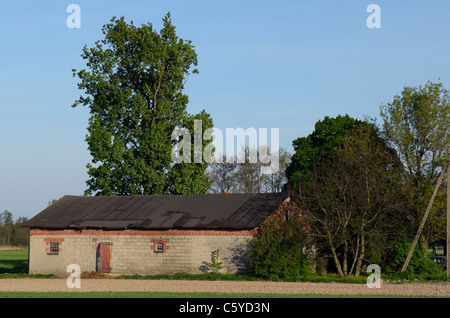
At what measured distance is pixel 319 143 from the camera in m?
54.0

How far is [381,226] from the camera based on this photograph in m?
39.5

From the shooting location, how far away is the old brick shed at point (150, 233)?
133 ft

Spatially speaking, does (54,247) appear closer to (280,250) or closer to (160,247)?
(160,247)

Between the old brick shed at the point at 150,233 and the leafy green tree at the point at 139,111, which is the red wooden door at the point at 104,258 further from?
the leafy green tree at the point at 139,111

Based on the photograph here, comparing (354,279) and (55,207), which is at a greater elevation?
(55,207)

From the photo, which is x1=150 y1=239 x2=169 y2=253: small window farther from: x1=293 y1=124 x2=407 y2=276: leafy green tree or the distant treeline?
the distant treeline

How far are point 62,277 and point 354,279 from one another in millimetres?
19790

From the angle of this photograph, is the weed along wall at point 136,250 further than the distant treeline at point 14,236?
No

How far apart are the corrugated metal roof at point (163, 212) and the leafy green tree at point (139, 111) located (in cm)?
774

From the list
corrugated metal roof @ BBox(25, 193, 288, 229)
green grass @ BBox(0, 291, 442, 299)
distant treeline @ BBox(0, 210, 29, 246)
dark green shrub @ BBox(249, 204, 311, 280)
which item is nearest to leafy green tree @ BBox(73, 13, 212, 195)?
corrugated metal roof @ BBox(25, 193, 288, 229)
